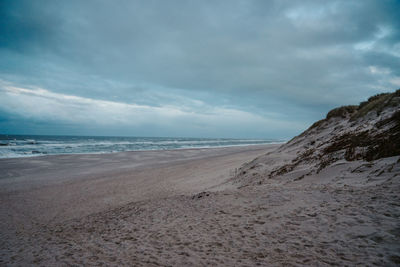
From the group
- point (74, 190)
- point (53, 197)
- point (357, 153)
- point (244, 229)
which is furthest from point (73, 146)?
point (357, 153)

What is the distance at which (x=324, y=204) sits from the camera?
14.3 ft

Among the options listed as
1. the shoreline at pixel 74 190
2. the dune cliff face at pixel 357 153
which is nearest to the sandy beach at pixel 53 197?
the shoreline at pixel 74 190

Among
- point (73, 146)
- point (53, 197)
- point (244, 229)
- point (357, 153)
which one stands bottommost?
point (53, 197)

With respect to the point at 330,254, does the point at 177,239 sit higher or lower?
lower

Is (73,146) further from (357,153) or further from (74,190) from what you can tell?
(357,153)

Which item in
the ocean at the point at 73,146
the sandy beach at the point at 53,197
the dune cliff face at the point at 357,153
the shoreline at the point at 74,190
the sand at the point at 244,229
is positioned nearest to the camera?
the sand at the point at 244,229

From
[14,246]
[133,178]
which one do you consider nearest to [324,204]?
[14,246]

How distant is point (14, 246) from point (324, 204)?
271 inches

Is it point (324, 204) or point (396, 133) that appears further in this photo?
point (396, 133)

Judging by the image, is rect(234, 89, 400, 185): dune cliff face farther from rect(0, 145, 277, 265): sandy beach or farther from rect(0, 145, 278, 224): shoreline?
rect(0, 145, 278, 224): shoreline

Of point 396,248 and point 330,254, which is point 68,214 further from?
point 396,248

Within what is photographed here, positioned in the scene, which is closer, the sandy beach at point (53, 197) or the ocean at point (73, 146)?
the sandy beach at point (53, 197)

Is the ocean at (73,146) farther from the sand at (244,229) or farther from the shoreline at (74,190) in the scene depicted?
the sand at (244,229)

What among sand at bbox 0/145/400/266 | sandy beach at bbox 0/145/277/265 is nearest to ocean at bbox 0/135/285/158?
sandy beach at bbox 0/145/277/265
